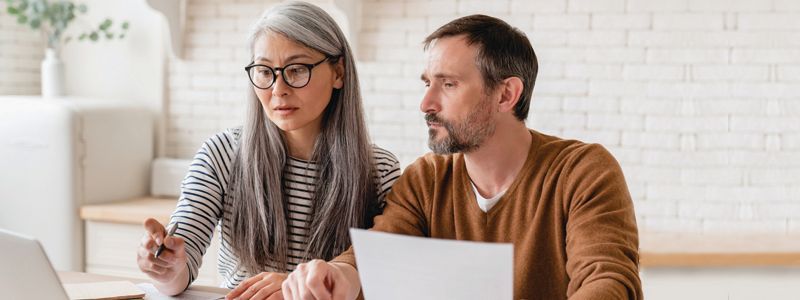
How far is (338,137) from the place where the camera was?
2.14 m

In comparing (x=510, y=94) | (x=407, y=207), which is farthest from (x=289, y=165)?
→ (x=510, y=94)

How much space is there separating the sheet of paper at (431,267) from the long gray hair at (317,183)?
686 mm

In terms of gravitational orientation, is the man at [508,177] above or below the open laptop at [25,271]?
above

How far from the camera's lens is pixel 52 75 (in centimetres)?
407

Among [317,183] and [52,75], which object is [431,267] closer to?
[317,183]

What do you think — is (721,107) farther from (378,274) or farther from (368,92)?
(378,274)

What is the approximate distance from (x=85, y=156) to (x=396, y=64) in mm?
1220

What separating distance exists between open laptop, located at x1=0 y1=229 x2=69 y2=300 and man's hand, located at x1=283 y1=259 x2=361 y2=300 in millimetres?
363

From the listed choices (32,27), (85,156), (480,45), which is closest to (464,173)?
(480,45)

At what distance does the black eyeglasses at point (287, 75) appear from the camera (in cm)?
201

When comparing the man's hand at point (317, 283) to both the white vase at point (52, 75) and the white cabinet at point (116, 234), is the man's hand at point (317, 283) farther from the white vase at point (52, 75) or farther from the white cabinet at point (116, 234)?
the white vase at point (52, 75)

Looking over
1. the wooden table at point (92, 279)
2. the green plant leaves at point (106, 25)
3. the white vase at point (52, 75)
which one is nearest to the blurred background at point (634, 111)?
the white vase at point (52, 75)

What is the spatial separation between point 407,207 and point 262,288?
35 centimetres

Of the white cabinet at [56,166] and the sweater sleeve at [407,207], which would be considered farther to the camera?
the white cabinet at [56,166]
